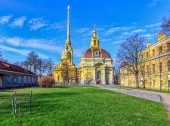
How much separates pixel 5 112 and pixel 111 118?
4.83 meters

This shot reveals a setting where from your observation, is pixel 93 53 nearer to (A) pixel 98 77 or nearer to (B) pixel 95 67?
(B) pixel 95 67

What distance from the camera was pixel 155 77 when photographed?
6956 cm

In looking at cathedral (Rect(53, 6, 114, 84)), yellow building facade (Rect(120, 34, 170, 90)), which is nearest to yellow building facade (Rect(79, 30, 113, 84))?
cathedral (Rect(53, 6, 114, 84))

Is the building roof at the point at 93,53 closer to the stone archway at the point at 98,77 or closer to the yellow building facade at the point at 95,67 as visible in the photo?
the yellow building facade at the point at 95,67

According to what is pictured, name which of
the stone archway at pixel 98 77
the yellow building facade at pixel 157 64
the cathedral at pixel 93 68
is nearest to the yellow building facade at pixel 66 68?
the cathedral at pixel 93 68

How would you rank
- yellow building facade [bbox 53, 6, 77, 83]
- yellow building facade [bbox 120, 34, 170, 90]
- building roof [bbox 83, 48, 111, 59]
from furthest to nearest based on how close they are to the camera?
building roof [bbox 83, 48, 111, 59] < yellow building facade [bbox 53, 6, 77, 83] < yellow building facade [bbox 120, 34, 170, 90]

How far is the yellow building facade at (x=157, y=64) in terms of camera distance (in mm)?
62781

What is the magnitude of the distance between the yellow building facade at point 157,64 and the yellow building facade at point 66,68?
34552 mm

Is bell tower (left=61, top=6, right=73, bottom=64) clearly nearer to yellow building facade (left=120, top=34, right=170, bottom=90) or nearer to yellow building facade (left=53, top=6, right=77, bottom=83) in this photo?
yellow building facade (left=53, top=6, right=77, bottom=83)

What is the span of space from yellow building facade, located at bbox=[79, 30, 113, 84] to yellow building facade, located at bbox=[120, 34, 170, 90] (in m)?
47.1

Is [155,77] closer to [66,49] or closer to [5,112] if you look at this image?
[5,112]

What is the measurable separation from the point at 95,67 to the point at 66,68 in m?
20.5

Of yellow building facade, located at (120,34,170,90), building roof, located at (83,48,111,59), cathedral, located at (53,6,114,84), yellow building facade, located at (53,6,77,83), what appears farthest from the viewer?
building roof, located at (83,48,111,59)

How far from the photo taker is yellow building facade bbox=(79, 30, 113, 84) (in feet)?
414
